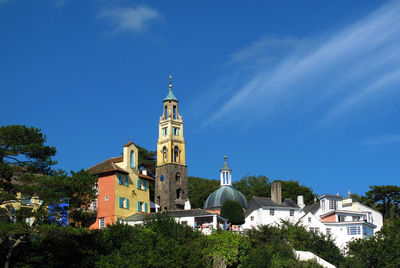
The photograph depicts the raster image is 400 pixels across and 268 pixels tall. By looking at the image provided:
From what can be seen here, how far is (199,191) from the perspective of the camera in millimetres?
90750

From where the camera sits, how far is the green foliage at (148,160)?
3506 inches

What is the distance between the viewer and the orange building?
192 ft

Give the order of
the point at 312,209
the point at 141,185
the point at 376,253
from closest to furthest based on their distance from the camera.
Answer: the point at 376,253 → the point at 141,185 → the point at 312,209

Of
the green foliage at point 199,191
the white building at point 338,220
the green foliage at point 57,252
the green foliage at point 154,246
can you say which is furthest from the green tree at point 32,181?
the green foliage at point 199,191

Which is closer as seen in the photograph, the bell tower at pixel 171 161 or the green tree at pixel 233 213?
the green tree at pixel 233 213

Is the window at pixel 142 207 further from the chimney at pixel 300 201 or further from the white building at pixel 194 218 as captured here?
the chimney at pixel 300 201

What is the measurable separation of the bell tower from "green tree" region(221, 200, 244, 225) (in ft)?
49.1

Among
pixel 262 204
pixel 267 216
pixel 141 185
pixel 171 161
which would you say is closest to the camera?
pixel 141 185

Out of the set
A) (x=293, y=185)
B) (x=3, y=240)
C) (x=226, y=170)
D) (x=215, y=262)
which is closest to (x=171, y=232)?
(x=215, y=262)

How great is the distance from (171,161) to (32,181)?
4728cm

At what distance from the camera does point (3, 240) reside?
1292 inches

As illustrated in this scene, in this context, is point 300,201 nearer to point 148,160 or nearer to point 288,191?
point 288,191

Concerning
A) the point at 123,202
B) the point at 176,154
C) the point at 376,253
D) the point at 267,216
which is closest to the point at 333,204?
the point at 267,216

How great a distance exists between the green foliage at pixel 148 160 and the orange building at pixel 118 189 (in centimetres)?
2567
